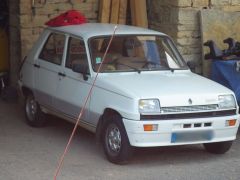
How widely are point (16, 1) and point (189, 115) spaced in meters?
5.14

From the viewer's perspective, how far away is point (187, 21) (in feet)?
36.2

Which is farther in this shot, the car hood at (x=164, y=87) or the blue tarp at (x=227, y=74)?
the blue tarp at (x=227, y=74)

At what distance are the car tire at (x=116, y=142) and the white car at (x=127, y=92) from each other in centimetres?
1

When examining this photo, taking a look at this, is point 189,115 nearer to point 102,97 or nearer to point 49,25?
point 102,97

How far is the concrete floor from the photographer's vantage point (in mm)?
7398

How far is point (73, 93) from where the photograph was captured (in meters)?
8.48

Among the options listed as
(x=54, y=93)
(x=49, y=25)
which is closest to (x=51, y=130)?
(x=54, y=93)

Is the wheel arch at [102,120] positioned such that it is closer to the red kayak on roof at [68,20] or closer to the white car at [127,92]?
the white car at [127,92]

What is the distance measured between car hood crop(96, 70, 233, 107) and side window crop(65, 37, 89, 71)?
1.70ft

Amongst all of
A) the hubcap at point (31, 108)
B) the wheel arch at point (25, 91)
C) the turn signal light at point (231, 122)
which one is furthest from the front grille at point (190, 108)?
the wheel arch at point (25, 91)

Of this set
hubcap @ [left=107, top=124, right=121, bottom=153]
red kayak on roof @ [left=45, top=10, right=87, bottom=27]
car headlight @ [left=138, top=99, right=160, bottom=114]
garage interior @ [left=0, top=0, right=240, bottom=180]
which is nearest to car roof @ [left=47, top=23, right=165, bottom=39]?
red kayak on roof @ [left=45, top=10, right=87, bottom=27]

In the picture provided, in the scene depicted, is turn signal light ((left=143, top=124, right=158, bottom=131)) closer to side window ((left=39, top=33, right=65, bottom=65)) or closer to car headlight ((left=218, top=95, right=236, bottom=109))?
car headlight ((left=218, top=95, right=236, bottom=109))

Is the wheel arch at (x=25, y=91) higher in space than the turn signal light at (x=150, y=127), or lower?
lower

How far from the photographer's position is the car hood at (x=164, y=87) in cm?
748
